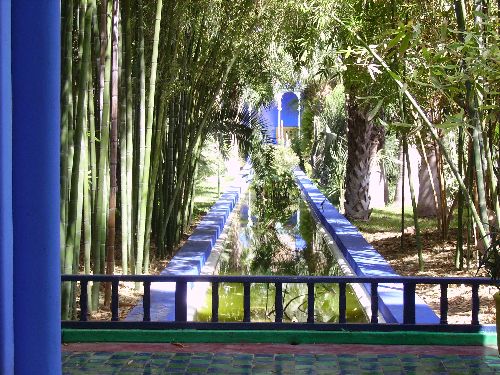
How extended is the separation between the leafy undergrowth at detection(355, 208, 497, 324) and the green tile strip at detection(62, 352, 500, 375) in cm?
99

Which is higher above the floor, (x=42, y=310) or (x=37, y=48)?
(x=37, y=48)

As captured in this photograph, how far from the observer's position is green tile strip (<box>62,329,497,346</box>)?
13.7 feet

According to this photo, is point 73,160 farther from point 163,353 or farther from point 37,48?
point 37,48

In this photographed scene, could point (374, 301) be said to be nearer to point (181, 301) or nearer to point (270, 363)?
point (270, 363)

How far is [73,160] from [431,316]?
2461mm

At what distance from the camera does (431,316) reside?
5.26 m

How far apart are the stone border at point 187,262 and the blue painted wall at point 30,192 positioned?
2.92 m

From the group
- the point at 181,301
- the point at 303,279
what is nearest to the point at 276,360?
the point at 303,279

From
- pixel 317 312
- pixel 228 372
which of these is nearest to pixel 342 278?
pixel 228 372

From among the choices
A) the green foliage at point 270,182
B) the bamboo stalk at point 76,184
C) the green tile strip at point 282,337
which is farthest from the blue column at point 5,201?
the green foliage at point 270,182

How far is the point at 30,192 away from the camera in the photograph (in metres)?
2.04

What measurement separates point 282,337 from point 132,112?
409 cm

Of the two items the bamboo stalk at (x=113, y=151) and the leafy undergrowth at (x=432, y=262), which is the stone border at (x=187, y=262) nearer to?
the bamboo stalk at (x=113, y=151)

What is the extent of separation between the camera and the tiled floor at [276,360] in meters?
3.77
